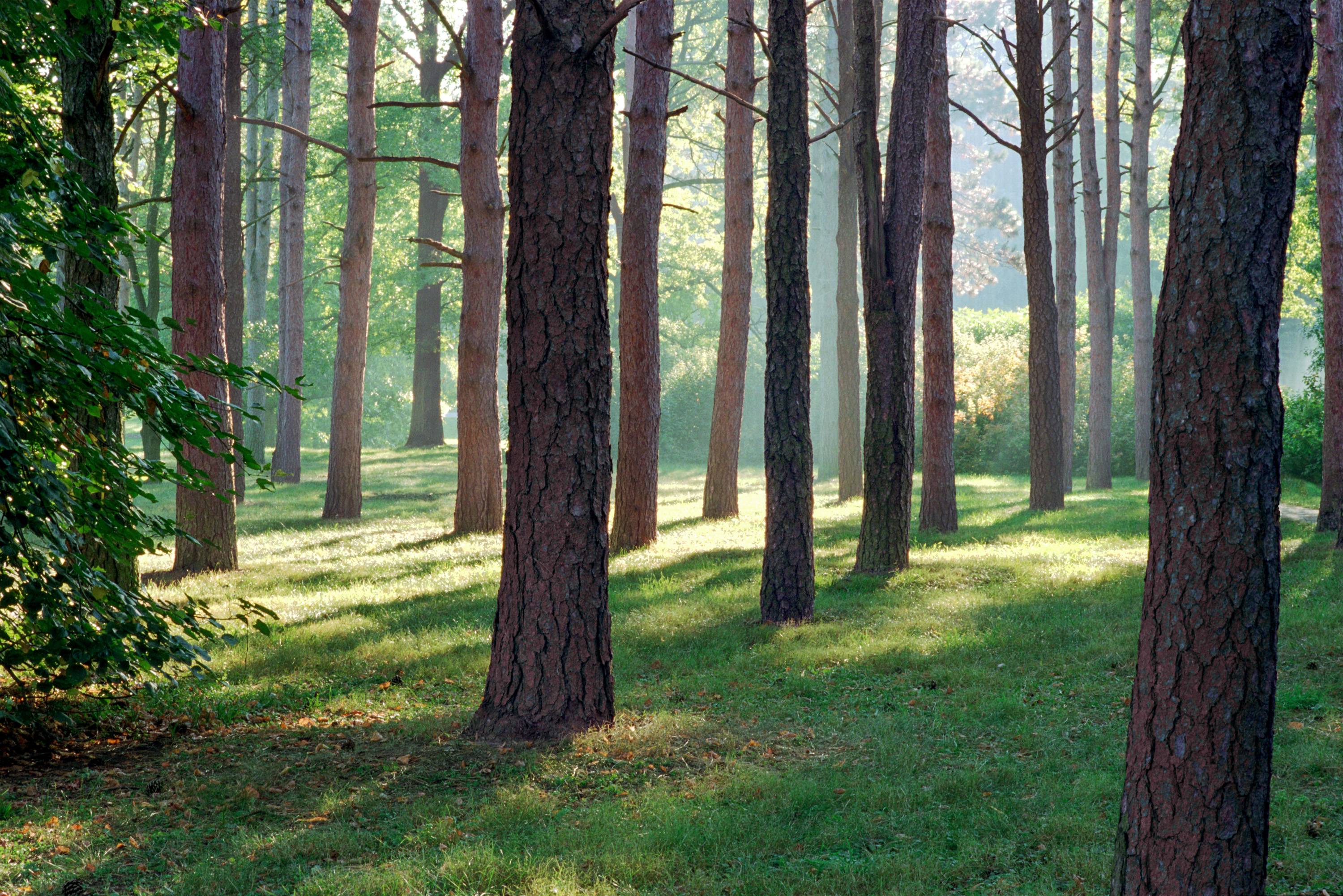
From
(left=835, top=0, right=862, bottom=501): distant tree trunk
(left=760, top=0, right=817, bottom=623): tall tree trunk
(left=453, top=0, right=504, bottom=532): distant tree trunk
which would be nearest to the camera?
(left=760, top=0, right=817, bottom=623): tall tree trunk

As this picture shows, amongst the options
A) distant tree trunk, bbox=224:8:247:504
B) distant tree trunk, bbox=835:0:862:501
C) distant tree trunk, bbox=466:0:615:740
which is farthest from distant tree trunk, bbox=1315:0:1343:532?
distant tree trunk, bbox=224:8:247:504

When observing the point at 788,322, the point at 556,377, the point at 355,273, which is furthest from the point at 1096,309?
the point at 556,377

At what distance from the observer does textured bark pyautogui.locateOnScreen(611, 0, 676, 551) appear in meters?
12.3

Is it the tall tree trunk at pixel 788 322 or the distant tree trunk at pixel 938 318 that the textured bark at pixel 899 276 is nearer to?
the tall tree trunk at pixel 788 322

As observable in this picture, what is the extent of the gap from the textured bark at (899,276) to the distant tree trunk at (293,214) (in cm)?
1290

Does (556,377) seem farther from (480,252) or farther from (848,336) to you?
(848,336)

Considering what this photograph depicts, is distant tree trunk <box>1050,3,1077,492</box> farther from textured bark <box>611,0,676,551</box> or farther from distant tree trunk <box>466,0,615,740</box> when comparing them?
distant tree trunk <box>466,0,615,740</box>

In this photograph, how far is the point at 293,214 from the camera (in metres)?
21.0

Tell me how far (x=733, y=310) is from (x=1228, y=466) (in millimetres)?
12895

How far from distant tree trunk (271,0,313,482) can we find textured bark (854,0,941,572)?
12899mm

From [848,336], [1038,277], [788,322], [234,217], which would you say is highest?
[234,217]

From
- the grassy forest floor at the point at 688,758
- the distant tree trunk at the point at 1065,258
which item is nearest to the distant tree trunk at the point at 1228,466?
the grassy forest floor at the point at 688,758

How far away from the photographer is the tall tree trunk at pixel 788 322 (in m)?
8.35

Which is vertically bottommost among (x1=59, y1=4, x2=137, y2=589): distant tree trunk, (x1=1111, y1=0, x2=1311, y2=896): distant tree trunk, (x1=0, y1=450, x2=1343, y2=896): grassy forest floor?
(x1=0, y1=450, x2=1343, y2=896): grassy forest floor
